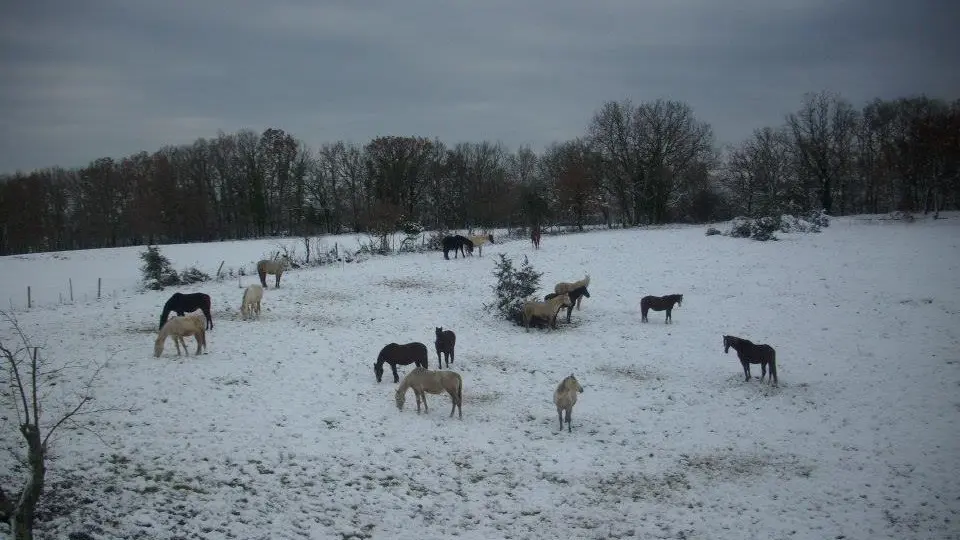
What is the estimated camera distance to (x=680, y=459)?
1155 cm

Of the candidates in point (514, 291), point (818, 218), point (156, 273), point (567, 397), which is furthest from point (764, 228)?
point (156, 273)

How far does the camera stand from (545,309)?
21.0 metres

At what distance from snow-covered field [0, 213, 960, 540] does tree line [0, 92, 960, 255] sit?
2462cm

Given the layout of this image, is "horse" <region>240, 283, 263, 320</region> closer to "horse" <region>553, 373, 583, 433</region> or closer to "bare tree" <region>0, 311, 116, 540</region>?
"bare tree" <region>0, 311, 116, 540</region>

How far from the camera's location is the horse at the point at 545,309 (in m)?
21.0

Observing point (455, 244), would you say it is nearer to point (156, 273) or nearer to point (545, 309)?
point (545, 309)

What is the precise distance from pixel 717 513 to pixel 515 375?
748 centimetres

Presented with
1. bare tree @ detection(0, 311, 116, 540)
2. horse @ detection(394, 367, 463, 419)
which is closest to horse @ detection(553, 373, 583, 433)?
horse @ detection(394, 367, 463, 419)

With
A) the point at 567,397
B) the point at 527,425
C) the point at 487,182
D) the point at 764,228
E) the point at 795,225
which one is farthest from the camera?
the point at 487,182

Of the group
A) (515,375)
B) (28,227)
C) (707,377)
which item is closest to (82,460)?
(515,375)

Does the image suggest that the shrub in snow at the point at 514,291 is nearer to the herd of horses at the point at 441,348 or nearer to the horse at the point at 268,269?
the herd of horses at the point at 441,348

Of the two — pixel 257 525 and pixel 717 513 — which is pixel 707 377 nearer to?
pixel 717 513

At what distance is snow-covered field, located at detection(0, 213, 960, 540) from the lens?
9.17 metres

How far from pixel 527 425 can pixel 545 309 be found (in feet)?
27.6
